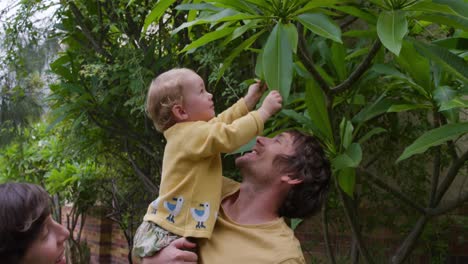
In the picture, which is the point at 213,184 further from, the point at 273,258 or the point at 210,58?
the point at 210,58

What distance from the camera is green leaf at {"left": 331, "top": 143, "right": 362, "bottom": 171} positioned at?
197cm

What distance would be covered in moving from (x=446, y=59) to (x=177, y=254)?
105 centimetres

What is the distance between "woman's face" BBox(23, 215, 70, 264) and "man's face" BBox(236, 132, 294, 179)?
743mm

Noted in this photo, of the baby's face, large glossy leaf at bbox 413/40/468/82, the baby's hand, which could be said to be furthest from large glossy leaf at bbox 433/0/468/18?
the baby's face

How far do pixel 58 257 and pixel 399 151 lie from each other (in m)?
2.35

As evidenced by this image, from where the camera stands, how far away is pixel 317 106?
2.10 meters

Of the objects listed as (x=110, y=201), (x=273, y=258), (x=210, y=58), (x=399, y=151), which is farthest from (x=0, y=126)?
(x=273, y=258)

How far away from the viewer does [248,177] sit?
78.9 inches

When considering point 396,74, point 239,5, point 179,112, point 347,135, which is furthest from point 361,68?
point 179,112

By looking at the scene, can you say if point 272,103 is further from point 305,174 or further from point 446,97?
point 446,97

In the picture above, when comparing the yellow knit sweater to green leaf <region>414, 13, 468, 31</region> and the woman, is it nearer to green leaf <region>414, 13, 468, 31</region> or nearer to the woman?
the woman

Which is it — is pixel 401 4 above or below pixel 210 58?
above

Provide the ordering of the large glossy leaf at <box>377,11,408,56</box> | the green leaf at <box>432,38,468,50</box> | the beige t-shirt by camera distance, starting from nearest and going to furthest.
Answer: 1. the large glossy leaf at <box>377,11,408,56</box>
2. the beige t-shirt
3. the green leaf at <box>432,38,468,50</box>

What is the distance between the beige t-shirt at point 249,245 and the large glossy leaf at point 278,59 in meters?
0.48
